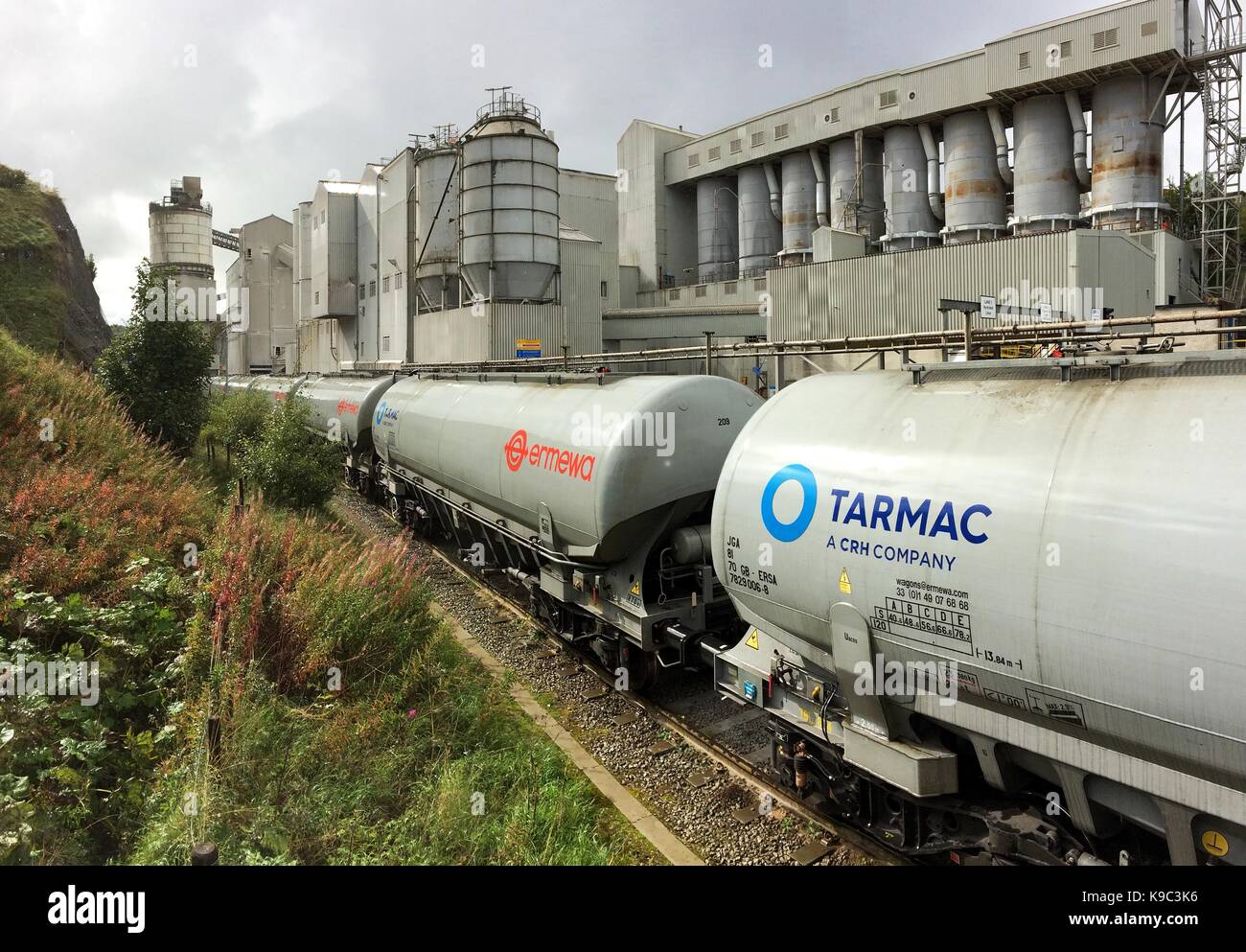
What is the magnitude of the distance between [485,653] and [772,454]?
658 cm

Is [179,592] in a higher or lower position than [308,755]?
higher

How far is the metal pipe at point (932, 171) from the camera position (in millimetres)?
38250

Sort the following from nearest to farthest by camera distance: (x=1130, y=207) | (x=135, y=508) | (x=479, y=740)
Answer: (x=479, y=740)
(x=135, y=508)
(x=1130, y=207)

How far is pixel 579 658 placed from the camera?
11.2 meters

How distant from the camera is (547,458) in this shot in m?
10.3

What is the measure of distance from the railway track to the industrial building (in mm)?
14811

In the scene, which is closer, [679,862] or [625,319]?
[679,862]

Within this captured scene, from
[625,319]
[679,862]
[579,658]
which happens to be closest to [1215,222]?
[625,319]

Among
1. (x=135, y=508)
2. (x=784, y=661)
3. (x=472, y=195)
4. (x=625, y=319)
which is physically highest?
(x=472, y=195)

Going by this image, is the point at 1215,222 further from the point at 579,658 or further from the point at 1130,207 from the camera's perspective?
the point at 579,658

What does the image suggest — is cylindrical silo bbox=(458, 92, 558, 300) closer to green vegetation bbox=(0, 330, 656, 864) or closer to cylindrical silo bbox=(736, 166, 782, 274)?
cylindrical silo bbox=(736, 166, 782, 274)

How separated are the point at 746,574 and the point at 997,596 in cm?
230
